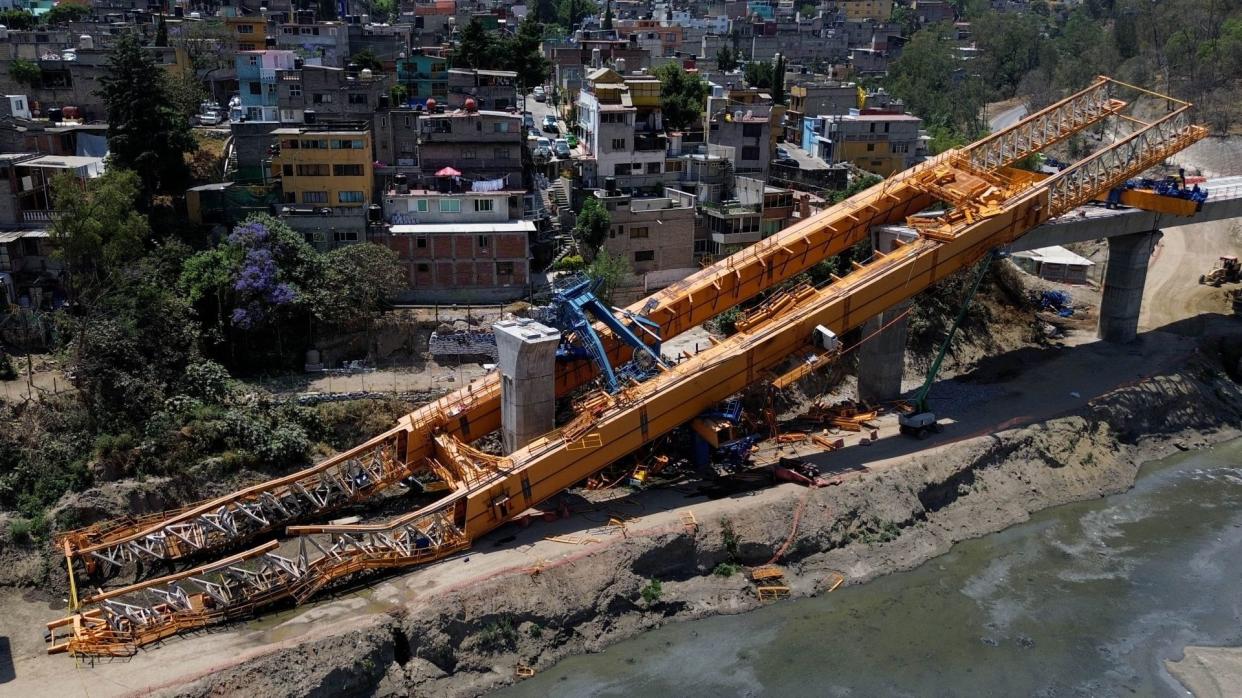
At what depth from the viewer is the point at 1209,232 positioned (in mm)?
56812

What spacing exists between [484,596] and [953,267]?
2016 centimetres

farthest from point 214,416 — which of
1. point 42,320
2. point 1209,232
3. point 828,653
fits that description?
point 1209,232

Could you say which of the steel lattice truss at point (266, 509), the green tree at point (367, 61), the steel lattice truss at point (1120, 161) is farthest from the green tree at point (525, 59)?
the steel lattice truss at point (266, 509)

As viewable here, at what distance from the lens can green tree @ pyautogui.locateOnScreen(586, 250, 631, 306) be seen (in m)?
38.6

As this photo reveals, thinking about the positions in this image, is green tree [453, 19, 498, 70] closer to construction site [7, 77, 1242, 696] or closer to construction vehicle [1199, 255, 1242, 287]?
construction site [7, 77, 1242, 696]

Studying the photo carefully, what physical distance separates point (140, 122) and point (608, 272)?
18.7 meters

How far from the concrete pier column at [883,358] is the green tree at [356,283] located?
55.1 feet

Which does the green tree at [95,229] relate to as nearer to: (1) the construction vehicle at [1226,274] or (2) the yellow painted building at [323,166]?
(2) the yellow painted building at [323,166]

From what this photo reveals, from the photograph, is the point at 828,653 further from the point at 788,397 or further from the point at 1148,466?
the point at 1148,466

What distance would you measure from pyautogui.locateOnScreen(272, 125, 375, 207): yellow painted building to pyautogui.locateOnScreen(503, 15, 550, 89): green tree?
22.6 m

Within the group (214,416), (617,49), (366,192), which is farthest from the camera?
(617,49)

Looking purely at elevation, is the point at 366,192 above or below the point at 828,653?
above

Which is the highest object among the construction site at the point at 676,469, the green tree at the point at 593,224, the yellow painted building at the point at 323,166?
the yellow painted building at the point at 323,166

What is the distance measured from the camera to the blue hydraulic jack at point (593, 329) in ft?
101
